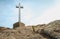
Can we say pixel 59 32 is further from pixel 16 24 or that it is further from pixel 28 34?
pixel 16 24

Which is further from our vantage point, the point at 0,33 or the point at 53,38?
the point at 0,33

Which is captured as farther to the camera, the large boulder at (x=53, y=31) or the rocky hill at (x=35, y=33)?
the rocky hill at (x=35, y=33)

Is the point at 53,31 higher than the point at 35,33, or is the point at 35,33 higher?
the point at 53,31

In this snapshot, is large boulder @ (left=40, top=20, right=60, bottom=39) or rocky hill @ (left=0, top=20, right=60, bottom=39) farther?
rocky hill @ (left=0, top=20, right=60, bottom=39)

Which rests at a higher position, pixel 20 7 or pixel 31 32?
pixel 20 7

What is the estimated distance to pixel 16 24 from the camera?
26.5 meters

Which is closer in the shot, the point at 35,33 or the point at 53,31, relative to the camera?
the point at 53,31

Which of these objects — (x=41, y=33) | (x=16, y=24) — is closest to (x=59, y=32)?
(x=41, y=33)

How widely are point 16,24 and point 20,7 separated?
4.98m

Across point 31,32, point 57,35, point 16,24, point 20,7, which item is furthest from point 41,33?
point 20,7

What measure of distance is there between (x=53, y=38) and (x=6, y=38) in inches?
193

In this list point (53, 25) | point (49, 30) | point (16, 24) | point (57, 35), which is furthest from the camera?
point (16, 24)

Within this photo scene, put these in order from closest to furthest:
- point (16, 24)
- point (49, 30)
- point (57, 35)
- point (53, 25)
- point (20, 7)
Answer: point (57, 35) < point (49, 30) < point (53, 25) < point (16, 24) < point (20, 7)

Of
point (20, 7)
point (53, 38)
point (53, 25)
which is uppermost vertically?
point (20, 7)
